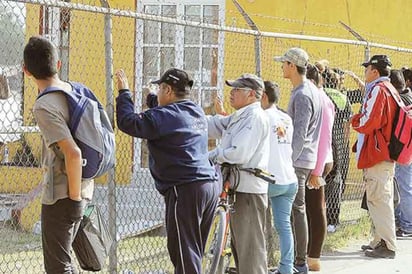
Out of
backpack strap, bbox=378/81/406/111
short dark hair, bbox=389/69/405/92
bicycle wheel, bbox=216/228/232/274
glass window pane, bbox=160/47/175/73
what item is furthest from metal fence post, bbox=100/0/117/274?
glass window pane, bbox=160/47/175/73

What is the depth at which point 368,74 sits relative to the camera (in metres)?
8.02

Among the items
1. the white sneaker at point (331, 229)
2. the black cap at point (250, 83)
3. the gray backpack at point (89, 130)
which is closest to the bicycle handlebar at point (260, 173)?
the black cap at point (250, 83)

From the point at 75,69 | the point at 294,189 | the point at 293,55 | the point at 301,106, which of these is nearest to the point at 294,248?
the point at 294,189

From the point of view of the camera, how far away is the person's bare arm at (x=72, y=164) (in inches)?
169

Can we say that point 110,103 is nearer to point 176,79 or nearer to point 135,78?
point 176,79

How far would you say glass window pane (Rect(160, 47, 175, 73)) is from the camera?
Result: 10227 mm

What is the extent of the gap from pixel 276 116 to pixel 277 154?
32 centimetres

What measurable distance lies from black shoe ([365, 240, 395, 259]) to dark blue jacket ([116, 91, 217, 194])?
3525mm

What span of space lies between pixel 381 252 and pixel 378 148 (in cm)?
118

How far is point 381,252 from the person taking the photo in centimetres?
816

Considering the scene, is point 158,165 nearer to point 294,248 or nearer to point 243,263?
point 243,263

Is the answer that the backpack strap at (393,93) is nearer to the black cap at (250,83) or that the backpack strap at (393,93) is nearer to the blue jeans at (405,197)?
the blue jeans at (405,197)

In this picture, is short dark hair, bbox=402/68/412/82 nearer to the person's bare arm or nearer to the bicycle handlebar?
the bicycle handlebar

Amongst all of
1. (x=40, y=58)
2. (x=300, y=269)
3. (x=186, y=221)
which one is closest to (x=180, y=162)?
(x=186, y=221)
